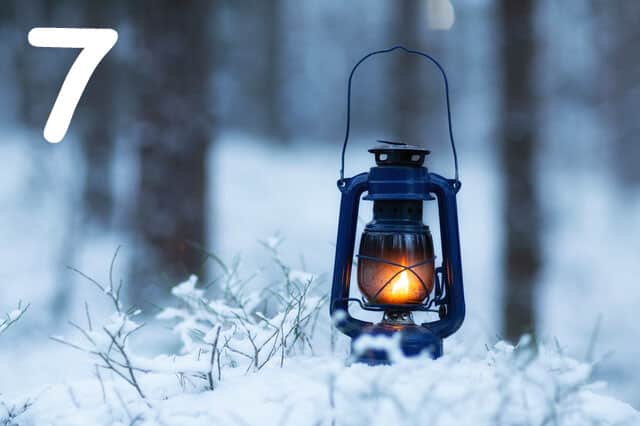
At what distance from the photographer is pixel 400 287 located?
2.17m

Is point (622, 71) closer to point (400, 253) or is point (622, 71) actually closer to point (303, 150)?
point (303, 150)

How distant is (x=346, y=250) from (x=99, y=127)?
6408 mm

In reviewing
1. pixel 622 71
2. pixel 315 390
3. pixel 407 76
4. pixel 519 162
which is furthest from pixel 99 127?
pixel 315 390

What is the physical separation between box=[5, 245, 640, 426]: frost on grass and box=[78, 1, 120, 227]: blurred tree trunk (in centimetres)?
531

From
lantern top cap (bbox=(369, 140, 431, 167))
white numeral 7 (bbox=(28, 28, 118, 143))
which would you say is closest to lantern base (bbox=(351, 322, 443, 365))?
lantern top cap (bbox=(369, 140, 431, 167))

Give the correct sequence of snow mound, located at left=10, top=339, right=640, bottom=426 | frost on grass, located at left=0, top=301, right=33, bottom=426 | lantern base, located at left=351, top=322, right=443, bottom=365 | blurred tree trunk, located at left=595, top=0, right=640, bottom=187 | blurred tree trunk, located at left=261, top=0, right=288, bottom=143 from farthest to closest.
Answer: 1. blurred tree trunk, located at left=261, top=0, right=288, bottom=143
2. blurred tree trunk, located at left=595, top=0, right=640, bottom=187
3. lantern base, located at left=351, top=322, right=443, bottom=365
4. frost on grass, located at left=0, top=301, right=33, bottom=426
5. snow mound, located at left=10, top=339, right=640, bottom=426

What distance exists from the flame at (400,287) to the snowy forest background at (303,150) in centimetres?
114

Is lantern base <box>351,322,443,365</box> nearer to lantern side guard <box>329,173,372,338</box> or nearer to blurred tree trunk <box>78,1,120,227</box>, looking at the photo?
lantern side guard <box>329,173,372,338</box>

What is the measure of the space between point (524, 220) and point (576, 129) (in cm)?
486

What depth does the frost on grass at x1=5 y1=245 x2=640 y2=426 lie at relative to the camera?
65.6 inches

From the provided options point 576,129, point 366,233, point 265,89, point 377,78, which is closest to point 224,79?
point 265,89

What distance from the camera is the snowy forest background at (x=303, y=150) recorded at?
14.6ft

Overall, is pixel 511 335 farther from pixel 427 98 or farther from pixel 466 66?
pixel 466 66

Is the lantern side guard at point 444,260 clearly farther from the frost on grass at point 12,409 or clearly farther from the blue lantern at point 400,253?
the frost on grass at point 12,409
